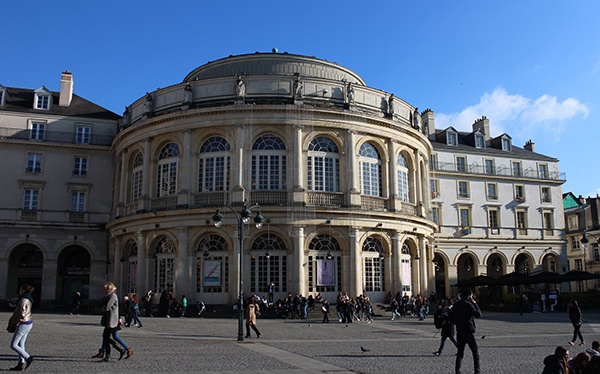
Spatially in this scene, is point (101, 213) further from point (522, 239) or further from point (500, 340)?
point (522, 239)

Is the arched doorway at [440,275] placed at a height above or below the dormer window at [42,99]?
below

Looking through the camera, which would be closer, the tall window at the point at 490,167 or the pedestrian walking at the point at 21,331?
the pedestrian walking at the point at 21,331

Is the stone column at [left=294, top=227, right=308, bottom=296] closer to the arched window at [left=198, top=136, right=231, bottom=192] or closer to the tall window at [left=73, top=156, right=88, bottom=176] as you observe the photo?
the arched window at [left=198, top=136, right=231, bottom=192]

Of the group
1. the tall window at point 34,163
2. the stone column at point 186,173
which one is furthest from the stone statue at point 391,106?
the tall window at point 34,163

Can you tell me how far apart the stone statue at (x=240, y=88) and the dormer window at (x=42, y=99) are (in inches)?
753

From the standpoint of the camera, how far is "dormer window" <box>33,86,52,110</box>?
45.4 metres

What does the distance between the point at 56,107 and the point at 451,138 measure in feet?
117

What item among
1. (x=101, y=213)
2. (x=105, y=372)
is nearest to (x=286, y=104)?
(x=101, y=213)

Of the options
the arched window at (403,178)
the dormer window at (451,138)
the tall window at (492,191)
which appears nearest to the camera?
the arched window at (403,178)

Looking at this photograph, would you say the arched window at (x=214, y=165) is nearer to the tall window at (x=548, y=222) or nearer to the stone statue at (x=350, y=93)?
the stone statue at (x=350, y=93)

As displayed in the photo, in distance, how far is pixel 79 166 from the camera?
4406cm

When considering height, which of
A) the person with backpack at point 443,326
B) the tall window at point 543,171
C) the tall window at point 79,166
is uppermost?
the tall window at point 543,171

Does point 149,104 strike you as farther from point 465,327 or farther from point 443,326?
point 465,327

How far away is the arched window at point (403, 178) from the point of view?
3856 cm
